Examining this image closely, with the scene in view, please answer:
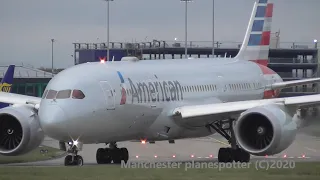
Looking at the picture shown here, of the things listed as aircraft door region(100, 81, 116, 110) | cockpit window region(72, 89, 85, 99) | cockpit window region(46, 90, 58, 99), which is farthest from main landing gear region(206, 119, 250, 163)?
cockpit window region(46, 90, 58, 99)

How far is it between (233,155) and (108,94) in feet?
26.2

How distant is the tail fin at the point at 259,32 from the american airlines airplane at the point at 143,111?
21.9ft

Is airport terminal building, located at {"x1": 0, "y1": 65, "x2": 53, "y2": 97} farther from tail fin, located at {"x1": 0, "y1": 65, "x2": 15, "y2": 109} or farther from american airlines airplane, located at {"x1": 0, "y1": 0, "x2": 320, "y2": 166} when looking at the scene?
american airlines airplane, located at {"x1": 0, "y1": 0, "x2": 320, "y2": 166}

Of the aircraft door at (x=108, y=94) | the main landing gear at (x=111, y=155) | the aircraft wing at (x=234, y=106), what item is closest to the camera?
the aircraft door at (x=108, y=94)

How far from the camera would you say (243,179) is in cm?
2458

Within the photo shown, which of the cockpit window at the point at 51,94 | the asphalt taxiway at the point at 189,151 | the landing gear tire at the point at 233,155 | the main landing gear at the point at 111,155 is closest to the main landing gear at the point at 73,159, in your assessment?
the cockpit window at the point at 51,94

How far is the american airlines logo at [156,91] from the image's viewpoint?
36.0m

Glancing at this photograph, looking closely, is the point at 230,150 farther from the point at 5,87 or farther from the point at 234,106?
the point at 5,87

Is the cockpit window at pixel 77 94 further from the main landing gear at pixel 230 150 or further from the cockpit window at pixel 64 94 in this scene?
the main landing gear at pixel 230 150

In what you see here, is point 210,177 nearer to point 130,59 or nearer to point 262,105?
point 262,105

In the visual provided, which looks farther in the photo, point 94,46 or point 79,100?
point 94,46

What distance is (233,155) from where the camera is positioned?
39.3 meters

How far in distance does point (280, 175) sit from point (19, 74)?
84538mm

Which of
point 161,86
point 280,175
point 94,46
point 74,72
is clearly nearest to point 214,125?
point 161,86
